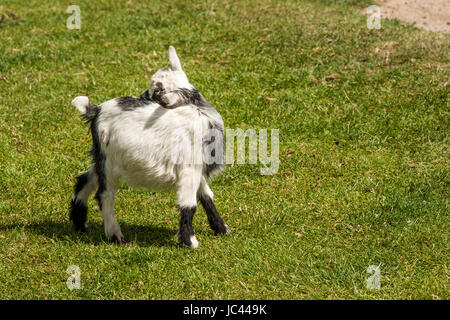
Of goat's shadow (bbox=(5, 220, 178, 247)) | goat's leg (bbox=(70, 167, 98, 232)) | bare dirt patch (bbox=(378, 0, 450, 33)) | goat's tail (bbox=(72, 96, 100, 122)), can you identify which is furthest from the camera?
bare dirt patch (bbox=(378, 0, 450, 33))

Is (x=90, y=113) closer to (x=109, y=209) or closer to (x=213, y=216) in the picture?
(x=109, y=209)

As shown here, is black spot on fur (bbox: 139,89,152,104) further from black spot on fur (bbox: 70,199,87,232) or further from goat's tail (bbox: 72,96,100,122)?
black spot on fur (bbox: 70,199,87,232)

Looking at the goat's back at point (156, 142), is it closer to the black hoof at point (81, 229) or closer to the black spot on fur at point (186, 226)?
the black spot on fur at point (186, 226)

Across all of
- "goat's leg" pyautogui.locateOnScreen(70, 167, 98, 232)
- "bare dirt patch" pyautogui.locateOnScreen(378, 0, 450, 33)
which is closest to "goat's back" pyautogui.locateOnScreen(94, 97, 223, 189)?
"goat's leg" pyautogui.locateOnScreen(70, 167, 98, 232)

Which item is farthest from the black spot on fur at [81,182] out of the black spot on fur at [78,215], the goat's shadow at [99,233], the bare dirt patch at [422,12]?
the bare dirt patch at [422,12]

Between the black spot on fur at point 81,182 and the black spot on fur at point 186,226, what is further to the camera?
the black spot on fur at point 81,182

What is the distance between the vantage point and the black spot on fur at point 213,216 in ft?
20.6

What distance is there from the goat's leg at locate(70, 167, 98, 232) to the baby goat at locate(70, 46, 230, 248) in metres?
0.28

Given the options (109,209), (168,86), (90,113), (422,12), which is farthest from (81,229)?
(422,12)

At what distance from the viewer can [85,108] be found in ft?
20.0

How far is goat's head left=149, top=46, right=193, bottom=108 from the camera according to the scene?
5621mm

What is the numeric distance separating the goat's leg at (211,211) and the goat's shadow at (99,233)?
432mm

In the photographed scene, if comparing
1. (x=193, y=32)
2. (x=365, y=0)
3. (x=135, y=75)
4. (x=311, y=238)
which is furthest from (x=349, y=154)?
(x=365, y=0)

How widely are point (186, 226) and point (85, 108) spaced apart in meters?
1.54
